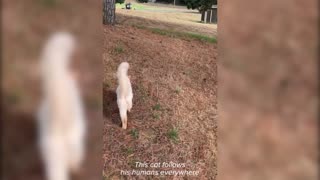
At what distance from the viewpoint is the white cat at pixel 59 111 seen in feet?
4.07

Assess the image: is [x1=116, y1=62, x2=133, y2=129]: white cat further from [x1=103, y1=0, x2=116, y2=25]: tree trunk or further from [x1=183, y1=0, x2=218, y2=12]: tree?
[x1=183, y1=0, x2=218, y2=12]: tree

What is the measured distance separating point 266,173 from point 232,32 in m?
0.41

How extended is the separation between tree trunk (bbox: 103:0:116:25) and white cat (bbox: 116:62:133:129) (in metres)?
0.12

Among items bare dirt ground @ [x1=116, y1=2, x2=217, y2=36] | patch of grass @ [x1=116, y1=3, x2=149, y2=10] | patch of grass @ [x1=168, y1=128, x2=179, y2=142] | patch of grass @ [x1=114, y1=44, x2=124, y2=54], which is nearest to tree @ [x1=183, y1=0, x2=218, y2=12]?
bare dirt ground @ [x1=116, y1=2, x2=217, y2=36]

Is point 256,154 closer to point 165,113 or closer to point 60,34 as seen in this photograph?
point 165,113

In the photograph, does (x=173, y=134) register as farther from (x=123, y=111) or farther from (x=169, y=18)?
(x=169, y=18)

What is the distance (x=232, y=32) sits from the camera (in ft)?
4.84

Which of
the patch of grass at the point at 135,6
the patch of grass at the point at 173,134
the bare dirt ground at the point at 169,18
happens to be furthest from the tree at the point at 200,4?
the patch of grass at the point at 173,134

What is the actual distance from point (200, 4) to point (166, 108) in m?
0.30

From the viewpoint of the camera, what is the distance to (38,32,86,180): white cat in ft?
4.07

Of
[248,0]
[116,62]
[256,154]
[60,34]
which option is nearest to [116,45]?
[116,62]

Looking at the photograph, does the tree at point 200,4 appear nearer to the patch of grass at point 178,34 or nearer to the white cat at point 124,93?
the patch of grass at point 178,34

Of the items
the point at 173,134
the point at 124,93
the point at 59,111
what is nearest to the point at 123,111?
the point at 124,93

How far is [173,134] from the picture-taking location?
1500 millimetres
